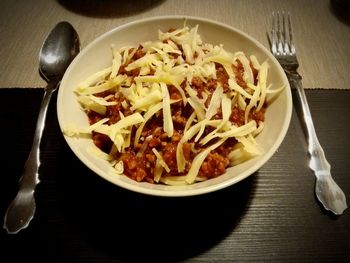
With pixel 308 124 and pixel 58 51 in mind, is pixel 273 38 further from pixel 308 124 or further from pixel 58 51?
pixel 58 51

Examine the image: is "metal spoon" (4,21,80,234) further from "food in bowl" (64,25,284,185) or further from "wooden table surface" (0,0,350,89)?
"food in bowl" (64,25,284,185)

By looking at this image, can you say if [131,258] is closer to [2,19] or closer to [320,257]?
[320,257]

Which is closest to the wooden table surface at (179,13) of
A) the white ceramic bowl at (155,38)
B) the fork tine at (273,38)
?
the fork tine at (273,38)

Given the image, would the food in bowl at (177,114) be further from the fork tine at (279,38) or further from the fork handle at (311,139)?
the fork tine at (279,38)

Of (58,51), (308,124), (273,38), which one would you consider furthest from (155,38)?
(308,124)

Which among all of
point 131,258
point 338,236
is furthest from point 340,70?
point 131,258

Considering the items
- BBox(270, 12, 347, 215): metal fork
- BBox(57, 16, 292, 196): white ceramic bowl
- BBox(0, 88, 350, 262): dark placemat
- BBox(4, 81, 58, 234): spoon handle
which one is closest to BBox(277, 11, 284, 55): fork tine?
BBox(270, 12, 347, 215): metal fork
